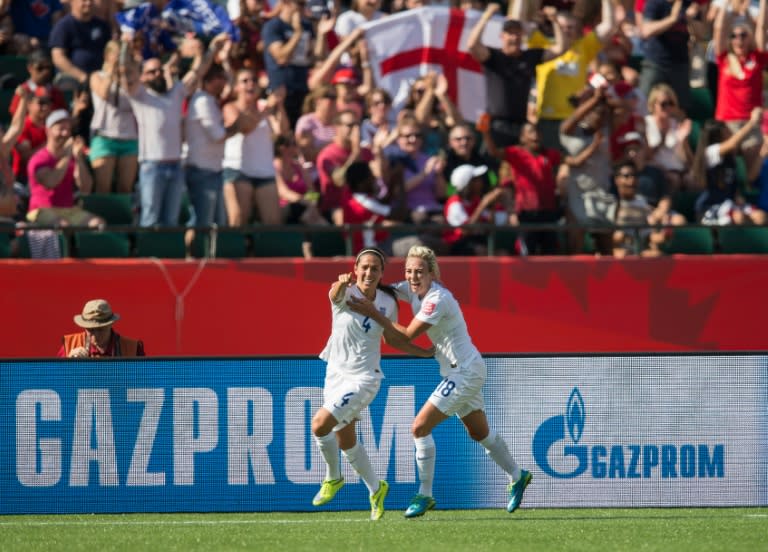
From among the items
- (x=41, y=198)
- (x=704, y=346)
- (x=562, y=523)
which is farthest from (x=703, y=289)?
(x=41, y=198)

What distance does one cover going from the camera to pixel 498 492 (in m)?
11.6

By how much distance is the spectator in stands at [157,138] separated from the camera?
47.6 feet

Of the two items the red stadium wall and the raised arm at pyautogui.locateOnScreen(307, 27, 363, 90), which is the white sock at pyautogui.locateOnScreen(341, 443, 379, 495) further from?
the raised arm at pyautogui.locateOnScreen(307, 27, 363, 90)

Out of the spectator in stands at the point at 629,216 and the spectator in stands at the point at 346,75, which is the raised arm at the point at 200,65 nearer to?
the spectator in stands at the point at 346,75

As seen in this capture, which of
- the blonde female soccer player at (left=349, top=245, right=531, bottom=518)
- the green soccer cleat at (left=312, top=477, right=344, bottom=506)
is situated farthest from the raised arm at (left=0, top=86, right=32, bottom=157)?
the green soccer cleat at (left=312, top=477, right=344, bottom=506)

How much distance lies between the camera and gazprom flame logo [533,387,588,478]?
38.0 ft

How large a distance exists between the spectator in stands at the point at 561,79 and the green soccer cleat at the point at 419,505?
19.4 feet

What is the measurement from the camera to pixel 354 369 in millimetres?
10781

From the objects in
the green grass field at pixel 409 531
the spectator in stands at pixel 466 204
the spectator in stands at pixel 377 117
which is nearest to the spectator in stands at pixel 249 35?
the spectator in stands at pixel 377 117

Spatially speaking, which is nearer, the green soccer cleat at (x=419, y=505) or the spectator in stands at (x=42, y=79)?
the green soccer cleat at (x=419, y=505)

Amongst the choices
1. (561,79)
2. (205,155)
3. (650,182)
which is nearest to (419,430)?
(205,155)

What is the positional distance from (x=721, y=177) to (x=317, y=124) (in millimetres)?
4129

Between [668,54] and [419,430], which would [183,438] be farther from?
[668,54]

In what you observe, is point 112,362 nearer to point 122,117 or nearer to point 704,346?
point 122,117
